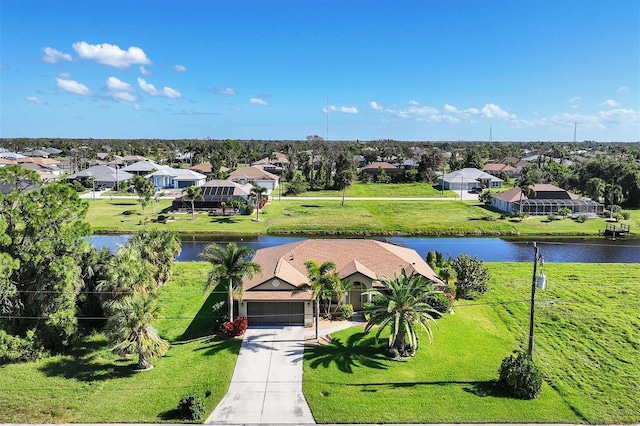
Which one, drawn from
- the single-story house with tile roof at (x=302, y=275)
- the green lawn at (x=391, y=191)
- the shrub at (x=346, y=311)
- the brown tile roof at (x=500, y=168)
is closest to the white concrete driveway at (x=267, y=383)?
the single-story house with tile roof at (x=302, y=275)

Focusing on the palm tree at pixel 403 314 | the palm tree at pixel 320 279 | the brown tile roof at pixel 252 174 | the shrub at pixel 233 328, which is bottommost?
the shrub at pixel 233 328

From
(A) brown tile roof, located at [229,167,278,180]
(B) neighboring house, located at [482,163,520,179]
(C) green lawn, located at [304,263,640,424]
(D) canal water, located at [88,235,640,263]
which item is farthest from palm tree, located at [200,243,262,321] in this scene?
(B) neighboring house, located at [482,163,520,179]

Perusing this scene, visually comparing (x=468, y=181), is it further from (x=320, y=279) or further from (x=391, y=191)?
(x=320, y=279)

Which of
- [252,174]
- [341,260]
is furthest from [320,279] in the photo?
[252,174]

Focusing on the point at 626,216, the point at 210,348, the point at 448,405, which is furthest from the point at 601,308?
the point at 626,216

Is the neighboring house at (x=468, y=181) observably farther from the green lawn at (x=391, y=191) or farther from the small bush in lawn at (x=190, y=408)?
the small bush in lawn at (x=190, y=408)

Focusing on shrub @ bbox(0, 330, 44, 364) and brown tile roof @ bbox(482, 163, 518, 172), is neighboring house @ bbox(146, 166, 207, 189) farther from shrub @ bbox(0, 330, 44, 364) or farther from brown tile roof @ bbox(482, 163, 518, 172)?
shrub @ bbox(0, 330, 44, 364)
